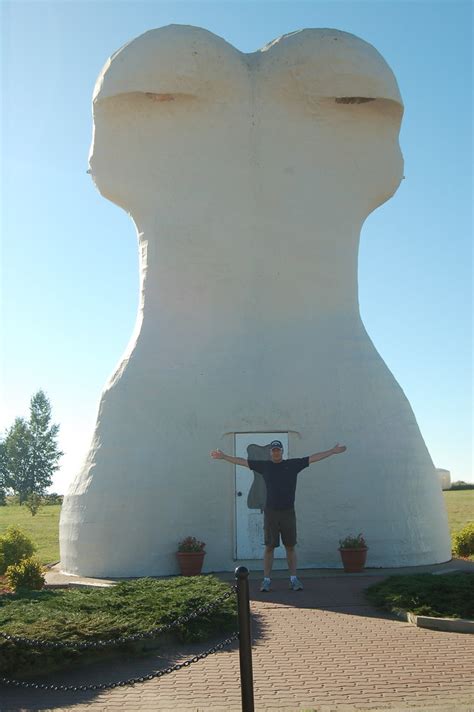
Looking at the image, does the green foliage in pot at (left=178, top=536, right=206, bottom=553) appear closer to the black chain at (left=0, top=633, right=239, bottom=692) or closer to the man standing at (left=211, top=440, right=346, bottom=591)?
the man standing at (left=211, top=440, right=346, bottom=591)

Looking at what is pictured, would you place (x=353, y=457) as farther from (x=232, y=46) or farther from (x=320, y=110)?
(x=232, y=46)

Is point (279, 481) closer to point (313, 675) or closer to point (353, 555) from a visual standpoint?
point (353, 555)

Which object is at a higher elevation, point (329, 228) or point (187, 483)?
point (329, 228)

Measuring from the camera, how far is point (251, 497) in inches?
515

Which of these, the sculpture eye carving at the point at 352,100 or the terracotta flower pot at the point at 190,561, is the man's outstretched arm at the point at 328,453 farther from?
the sculpture eye carving at the point at 352,100

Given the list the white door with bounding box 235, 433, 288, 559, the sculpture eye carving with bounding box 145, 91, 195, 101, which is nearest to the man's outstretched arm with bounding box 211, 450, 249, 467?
the white door with bounding box 235, 433, 288, 559

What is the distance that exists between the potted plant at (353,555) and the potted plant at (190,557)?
85.9 inches

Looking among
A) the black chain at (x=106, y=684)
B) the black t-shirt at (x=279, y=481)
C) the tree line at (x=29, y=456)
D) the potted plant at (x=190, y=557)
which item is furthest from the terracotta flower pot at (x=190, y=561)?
the tree line at (x=29, y=456)

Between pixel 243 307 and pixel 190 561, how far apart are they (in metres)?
4.38

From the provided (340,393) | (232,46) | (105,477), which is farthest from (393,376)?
(232,46)

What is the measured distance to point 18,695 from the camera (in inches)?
257

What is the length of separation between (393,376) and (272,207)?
12.1ft

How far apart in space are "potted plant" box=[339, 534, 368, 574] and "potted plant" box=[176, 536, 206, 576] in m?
2.18

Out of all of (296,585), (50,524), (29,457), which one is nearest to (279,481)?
(296,585)
